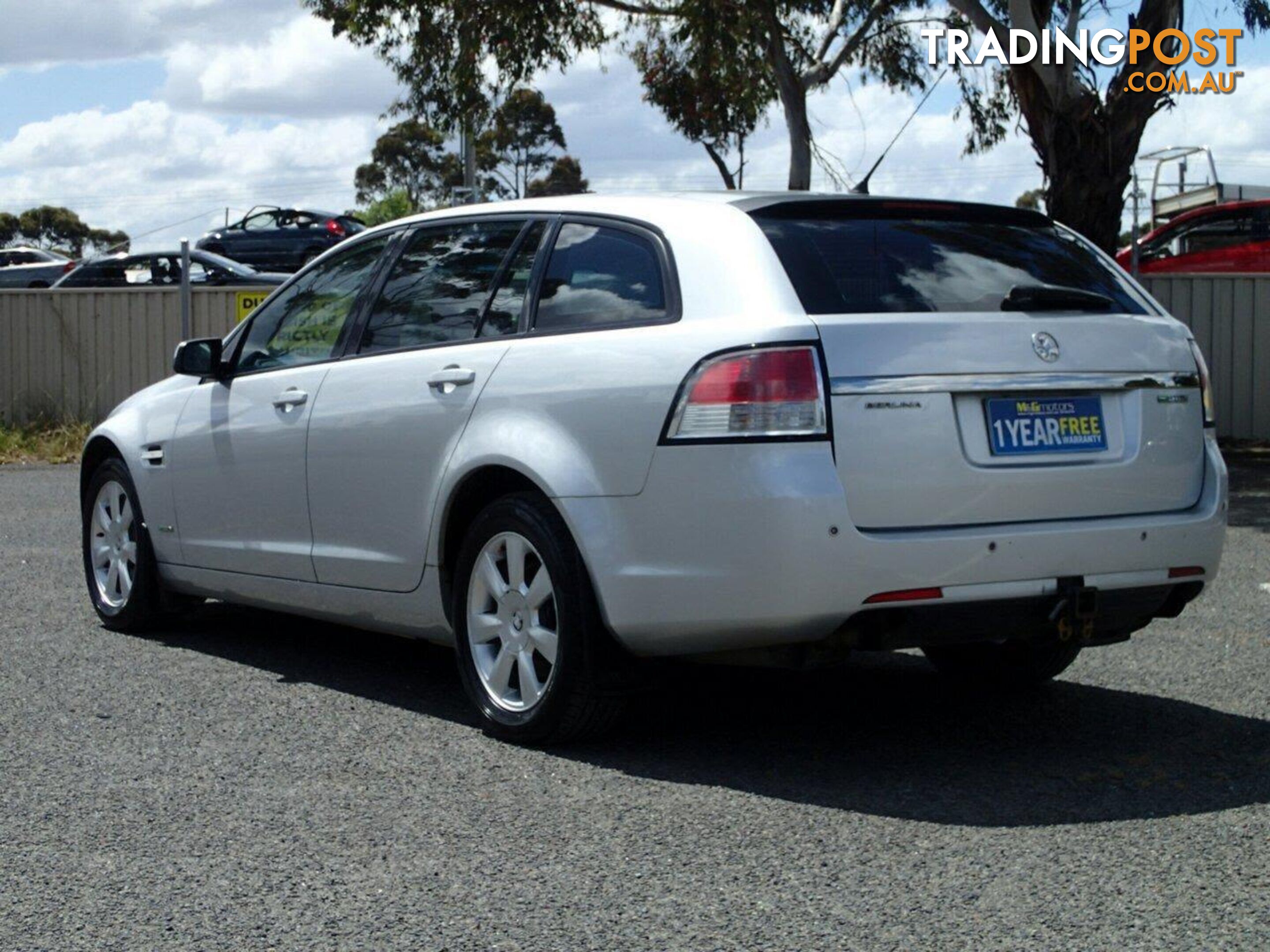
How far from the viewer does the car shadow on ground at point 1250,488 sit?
1197 cm

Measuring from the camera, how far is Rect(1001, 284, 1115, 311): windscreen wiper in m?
5.12

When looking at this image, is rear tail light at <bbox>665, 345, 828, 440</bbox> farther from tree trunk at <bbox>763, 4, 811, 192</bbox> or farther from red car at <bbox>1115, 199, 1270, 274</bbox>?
red car at <bbox>1115, 199, 1270, 274</bbox>

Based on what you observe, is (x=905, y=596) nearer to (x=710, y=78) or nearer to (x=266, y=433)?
(x=266, y=433)

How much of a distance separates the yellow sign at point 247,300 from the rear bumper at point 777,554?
13397mm

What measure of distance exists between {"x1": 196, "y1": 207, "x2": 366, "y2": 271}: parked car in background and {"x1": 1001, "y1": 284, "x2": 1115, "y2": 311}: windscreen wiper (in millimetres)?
25748

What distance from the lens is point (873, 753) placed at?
535 cm

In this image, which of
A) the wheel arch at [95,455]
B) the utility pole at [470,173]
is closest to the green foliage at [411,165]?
the utility pole at [470,173]

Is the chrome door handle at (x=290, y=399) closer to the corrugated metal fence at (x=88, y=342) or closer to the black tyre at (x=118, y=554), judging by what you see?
the black tyre at (x=118, y=554)

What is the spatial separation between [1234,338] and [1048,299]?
1298 centimetres

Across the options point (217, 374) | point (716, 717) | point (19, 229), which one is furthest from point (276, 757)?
point (19, 229)

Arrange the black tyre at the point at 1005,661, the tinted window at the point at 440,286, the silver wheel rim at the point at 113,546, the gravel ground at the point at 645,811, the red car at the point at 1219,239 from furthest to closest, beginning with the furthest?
the red car at the point at 1219,239
the silver wheel rim at the point at 113,546
the black tyre at the point at 1005,661
the tinted window at the point at 440,286
the gravel ground at the point at 645,811

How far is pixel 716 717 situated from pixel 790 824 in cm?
134

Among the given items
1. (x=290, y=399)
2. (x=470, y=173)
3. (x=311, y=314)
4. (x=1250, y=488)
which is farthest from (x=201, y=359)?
(x=470, y=173)

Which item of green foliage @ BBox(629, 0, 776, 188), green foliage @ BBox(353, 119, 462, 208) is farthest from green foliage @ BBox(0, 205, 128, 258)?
green foliage @ BBox(629, 0, 776, 188)
